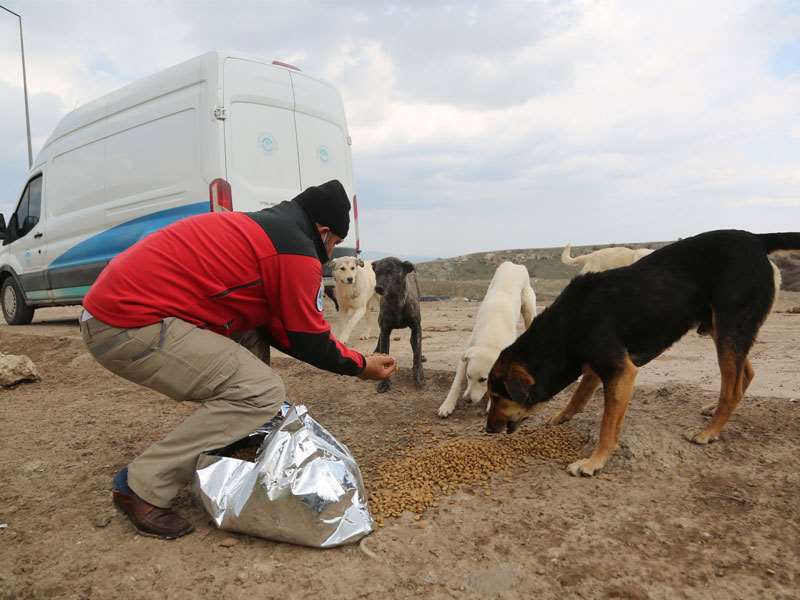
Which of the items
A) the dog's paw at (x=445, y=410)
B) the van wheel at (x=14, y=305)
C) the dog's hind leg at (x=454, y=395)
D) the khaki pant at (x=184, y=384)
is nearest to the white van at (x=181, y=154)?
the van wheel at (x=14, y=305)

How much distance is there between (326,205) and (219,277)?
2.31 feet

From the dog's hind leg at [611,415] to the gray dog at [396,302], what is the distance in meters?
2.50

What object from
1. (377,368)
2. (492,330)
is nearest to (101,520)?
(377,368)

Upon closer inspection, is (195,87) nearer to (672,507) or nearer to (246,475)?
Result: (246,475)

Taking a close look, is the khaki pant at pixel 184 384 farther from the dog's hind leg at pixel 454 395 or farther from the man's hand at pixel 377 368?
the dog's hind leg at pixel 454 395

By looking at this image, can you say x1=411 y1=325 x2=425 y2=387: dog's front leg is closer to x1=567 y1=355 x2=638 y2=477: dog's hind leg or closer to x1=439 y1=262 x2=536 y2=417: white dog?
x1=439 y1=262 x2=536 y2=417: white dog

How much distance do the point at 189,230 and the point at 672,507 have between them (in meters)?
2.81

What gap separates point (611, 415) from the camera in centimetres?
337

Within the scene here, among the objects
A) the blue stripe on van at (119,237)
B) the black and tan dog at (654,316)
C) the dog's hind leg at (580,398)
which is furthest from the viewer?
the blue stripe on van at (119,237)

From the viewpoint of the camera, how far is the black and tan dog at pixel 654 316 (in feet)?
11.5

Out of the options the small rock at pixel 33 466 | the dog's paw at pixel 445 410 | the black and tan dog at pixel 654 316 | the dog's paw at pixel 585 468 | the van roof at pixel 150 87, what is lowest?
the small rock at pixel 33 466

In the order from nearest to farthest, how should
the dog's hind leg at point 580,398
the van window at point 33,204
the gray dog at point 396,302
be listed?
the dog's hind leg at point 580,398
the gray dog at point 396,302
the van window at point 33,204

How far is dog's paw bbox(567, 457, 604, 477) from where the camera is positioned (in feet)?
10.8

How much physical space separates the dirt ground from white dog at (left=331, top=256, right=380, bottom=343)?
3309mm
